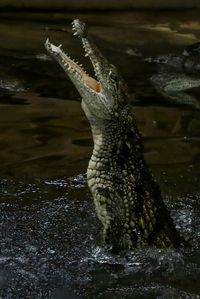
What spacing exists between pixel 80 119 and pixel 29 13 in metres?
6.66

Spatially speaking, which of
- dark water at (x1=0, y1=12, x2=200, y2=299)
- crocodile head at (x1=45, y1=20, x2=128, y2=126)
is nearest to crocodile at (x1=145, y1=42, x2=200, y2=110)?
dark water at (x1=0, y1=12, x2=200, y2=299)

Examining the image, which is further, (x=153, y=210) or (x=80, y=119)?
(x=80, y=119)

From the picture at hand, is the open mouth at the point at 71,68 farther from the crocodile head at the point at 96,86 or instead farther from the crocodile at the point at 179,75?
the crocodile at the point at 179,75

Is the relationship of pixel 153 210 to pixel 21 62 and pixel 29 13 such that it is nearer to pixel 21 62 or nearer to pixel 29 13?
pixel 21 62

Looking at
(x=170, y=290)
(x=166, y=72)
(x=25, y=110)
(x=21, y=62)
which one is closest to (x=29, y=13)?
(x=21, y=62)

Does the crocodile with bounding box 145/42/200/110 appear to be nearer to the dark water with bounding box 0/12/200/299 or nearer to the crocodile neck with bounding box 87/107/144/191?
the dark water with bounding box 0/12/200/299

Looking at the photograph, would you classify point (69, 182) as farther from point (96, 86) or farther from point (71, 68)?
point (71, 68)

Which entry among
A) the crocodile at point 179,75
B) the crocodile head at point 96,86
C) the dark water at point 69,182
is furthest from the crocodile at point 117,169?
the crocodile at point 179,75

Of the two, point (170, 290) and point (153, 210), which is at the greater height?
point (153, 210)

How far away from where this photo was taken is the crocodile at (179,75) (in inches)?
361

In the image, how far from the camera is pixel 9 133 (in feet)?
23.5

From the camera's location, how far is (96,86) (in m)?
4.68

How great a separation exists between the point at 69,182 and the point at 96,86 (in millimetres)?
1587

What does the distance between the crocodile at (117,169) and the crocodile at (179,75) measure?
417cm
